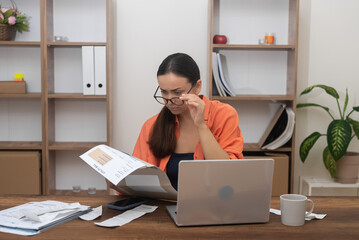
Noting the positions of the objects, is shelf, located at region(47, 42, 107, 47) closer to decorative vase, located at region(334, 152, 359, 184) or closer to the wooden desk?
the wooden desk

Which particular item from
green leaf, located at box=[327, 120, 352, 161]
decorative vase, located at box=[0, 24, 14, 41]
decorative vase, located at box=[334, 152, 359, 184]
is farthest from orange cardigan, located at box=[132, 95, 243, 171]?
decorative vase, located at box=[0, 24, 14, 41]

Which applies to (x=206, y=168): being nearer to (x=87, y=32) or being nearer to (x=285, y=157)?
(x=285, y=157)

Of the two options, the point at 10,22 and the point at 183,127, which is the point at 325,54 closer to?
the point at 183,127

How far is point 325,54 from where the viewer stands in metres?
3.33

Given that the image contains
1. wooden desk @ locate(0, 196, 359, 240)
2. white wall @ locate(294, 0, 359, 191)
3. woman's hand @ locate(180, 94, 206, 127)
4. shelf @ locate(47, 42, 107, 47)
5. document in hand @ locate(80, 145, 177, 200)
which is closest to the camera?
wooden desk @ locate(0, 196, 359, 240)

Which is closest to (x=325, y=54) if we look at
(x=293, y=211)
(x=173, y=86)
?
(x=173, y=86)

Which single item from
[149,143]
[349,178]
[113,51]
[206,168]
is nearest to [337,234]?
[206,168]

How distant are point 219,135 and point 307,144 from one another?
4.65 feet

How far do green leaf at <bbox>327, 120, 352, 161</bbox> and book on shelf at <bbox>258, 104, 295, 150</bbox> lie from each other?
0.95ft

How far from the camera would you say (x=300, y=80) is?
3.33 metres

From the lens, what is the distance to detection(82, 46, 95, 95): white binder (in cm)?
305

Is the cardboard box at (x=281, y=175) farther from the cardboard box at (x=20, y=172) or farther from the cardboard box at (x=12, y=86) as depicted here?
the cardboard box at (x=12, y=86)

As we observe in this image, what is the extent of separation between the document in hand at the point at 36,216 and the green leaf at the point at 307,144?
210cm

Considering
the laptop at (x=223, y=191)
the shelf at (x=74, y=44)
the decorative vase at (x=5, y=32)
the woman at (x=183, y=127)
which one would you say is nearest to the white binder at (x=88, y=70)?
the shelf at (x=74, y=44)
